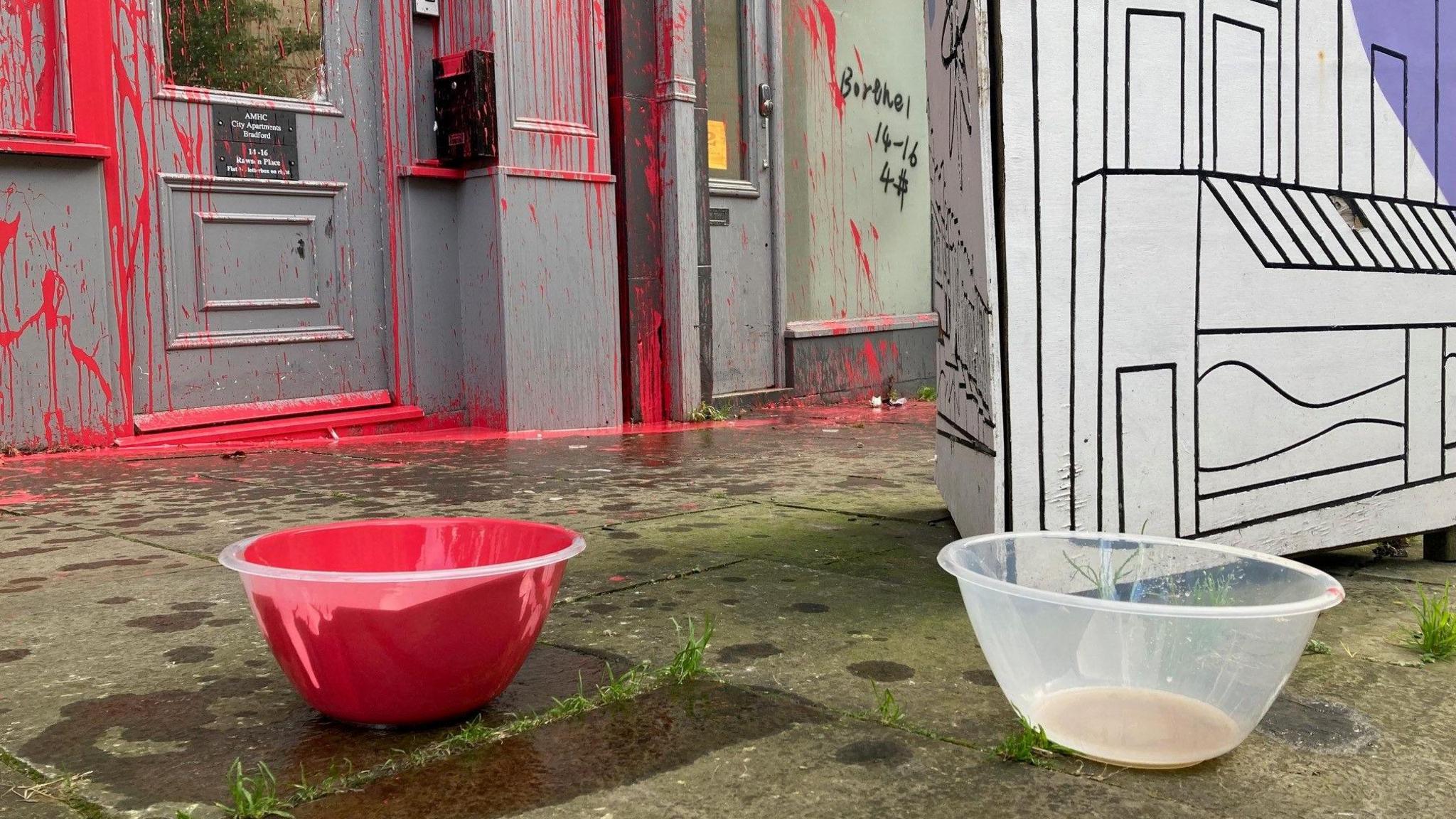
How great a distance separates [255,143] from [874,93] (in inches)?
141

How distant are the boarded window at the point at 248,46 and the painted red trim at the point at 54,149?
16.7 inches

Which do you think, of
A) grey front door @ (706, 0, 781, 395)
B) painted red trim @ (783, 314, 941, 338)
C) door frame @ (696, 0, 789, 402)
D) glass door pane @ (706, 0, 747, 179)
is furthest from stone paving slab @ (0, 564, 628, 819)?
painted red trim @ (783, 314, 941, 338)

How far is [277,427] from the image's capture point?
15.1ft

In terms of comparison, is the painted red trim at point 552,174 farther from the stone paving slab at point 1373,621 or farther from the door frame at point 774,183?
the stone paving slab at point 1373,621

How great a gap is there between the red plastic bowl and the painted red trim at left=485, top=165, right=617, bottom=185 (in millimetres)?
3477

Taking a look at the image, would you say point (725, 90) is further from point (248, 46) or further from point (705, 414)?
point (248, 46)

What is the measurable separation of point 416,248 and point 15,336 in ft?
4.93

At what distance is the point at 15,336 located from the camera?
404 cm

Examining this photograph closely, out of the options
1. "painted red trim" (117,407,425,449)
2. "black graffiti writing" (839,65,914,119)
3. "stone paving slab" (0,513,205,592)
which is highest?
"black graffiti writing" (839,65,914,119)

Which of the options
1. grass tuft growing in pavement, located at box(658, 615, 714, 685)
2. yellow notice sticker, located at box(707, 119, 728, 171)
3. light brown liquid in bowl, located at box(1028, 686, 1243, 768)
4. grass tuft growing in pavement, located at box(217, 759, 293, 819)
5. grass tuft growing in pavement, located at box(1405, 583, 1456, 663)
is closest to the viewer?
grass tuft growing in pavement, located at box(217, 759, 293, 819)

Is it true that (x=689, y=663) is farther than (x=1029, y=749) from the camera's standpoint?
Yes

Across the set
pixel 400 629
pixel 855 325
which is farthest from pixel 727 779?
pixel 855 325

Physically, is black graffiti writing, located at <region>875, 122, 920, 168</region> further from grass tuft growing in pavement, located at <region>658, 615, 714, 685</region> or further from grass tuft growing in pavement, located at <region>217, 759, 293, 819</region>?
grass tuft growing in pavement, located at <region>217, 759, 293, 819</region>

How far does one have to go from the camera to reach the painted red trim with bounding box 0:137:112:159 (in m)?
3.92
